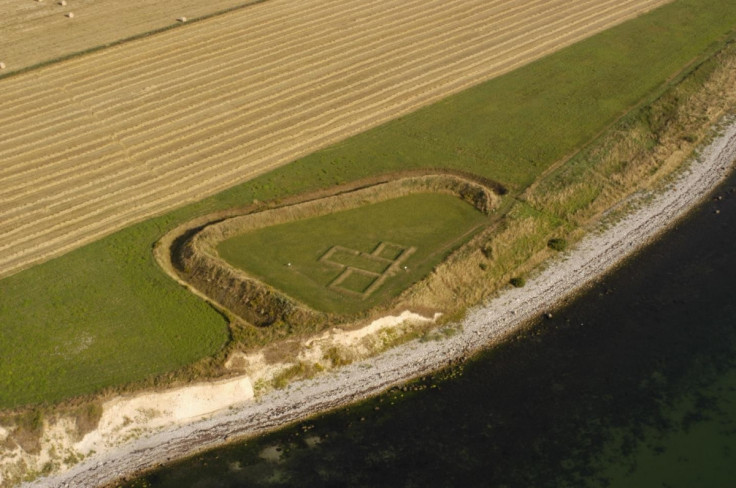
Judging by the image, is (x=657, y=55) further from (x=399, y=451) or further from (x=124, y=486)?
(x=124, y=486)

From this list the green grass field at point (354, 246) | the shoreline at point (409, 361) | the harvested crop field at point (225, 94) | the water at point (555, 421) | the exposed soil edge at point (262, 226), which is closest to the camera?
the water at point (555, 421)

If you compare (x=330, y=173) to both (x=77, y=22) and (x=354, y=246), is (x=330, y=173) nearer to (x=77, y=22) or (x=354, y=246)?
(x=354, y=246)

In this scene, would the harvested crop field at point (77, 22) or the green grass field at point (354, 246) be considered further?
the harvested crop field at point (77, 22)

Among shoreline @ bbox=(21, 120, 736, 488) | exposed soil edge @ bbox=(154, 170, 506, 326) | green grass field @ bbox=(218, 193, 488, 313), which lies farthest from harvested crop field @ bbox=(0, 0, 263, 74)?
shoreline @ bbox=(21, 120, 736, 488)

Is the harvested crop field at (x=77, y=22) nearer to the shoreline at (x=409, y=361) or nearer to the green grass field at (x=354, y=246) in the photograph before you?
the green grass field at (x=354, y=246)

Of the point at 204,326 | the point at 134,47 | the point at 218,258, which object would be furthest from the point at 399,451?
the point at 134,47


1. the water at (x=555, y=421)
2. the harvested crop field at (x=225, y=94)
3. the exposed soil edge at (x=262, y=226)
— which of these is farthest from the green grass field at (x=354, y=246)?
the harvested crop field at (x=225, y=94)

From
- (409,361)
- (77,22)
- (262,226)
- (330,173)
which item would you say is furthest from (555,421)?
(77,22)

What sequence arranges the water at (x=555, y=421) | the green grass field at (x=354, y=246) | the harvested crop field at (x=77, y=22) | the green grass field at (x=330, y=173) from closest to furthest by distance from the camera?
the water at (x=555, y=421), the green grass field at (x=330, y=173), the green grass field at (x=354, y=246), the harvested crop field at (x=77, y=22)
